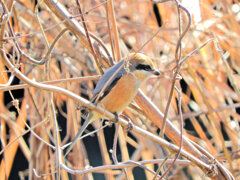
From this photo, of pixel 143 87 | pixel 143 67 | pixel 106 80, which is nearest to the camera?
pixel 106 80

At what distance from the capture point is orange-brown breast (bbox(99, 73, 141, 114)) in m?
1.33

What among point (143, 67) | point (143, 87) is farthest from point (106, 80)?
point (143, 87)

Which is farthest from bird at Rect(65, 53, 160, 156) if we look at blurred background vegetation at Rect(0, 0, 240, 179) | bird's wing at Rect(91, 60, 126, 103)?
blurred background vegetation at Rect(0, 0, 240, 179)

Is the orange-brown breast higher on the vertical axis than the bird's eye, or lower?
lower

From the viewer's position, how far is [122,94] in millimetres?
1351

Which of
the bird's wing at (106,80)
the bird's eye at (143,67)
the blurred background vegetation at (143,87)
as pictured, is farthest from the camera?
the blurred background vegetation at (143,87)

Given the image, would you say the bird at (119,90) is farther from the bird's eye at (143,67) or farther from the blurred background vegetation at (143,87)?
the blurred background vegetation at (143,87)

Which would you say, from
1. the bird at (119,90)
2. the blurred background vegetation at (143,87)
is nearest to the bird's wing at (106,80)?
the bird at (119,90)

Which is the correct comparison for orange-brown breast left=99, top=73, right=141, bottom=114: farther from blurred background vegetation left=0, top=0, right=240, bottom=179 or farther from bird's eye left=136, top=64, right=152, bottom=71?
blurred background vegetation left=0, top=0, right=240, bottom=179

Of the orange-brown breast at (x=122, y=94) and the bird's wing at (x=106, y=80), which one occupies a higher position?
the bird's wing at (x=106, y=80)

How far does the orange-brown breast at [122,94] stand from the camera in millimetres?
1334

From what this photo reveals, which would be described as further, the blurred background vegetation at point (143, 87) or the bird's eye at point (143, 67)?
the blurred background vegetation at point (143, 87)

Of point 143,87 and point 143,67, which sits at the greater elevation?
point 143,67

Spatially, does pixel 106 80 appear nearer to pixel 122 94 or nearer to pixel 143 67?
pixel 122 94
